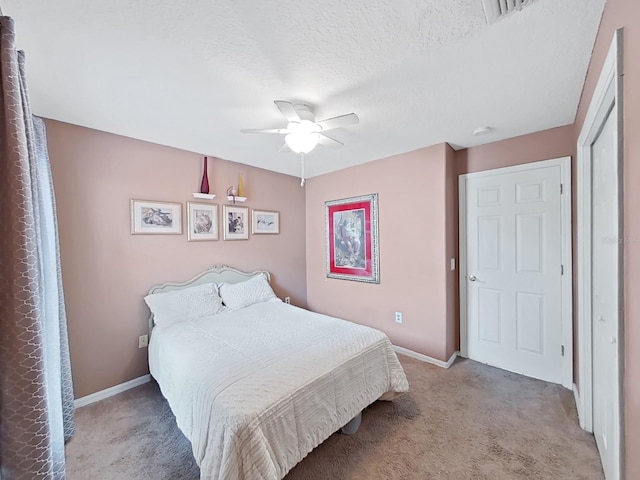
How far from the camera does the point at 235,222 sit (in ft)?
10.7

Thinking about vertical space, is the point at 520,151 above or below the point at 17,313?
above

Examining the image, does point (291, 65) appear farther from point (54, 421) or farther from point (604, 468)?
point (604, 468)

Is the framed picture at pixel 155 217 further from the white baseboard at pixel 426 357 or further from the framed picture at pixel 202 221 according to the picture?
the white baseboard at pixel 426 357

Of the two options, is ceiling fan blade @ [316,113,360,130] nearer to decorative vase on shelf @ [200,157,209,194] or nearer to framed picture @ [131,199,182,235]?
decorative vase on shelf @ [200,157,209,194]

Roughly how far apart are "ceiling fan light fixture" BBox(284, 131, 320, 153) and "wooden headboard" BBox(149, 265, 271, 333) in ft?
6.00

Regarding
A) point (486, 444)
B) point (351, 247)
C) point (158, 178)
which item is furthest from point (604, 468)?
point (158, 178)

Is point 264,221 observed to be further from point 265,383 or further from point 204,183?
point 265,383

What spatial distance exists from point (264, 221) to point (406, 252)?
187cm

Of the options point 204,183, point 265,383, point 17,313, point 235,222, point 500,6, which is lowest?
point 265,383

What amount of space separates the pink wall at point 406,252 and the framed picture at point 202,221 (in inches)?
63.4

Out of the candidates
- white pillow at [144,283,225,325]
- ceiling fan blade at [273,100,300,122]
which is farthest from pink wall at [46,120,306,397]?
ceiling fan blade at [273,100,300,122]

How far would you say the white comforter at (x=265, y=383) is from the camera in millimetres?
1230

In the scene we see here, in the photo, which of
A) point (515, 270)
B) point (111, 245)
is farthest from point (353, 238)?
point (111, 245)

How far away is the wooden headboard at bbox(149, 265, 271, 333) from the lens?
2.64 metres
